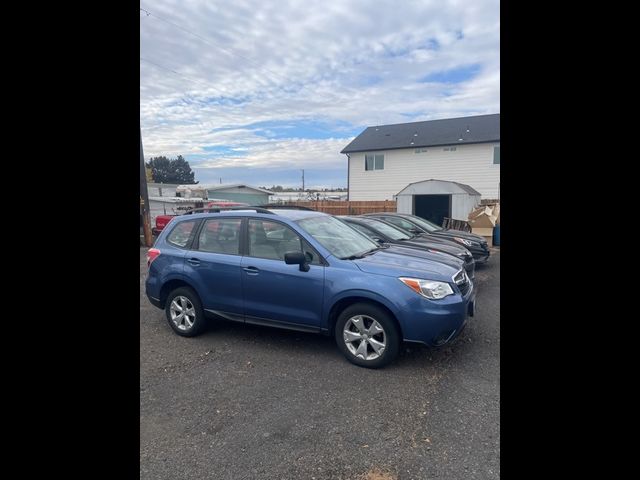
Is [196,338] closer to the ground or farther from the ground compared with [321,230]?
closer to the ground

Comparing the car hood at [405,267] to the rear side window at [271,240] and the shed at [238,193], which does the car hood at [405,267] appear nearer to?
the rear side window at [271,240]

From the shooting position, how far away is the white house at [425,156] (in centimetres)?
2339

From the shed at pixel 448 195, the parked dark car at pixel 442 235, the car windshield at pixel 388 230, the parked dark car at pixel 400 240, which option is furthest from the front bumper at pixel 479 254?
the shed at pixel 448 195

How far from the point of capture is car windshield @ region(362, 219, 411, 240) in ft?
27.1

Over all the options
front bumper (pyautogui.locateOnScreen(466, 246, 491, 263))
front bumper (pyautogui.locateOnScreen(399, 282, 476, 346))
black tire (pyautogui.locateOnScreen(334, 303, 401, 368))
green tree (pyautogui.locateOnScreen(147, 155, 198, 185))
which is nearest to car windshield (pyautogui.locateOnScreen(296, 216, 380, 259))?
black tire (pyautogui.locateOnScreen(334, 303, 401, 368))

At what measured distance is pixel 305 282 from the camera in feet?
14.0

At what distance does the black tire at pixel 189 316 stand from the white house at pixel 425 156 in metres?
21.6

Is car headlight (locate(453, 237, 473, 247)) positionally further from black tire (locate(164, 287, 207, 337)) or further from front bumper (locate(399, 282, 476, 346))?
black tire (locate(164, 287, 207, 337))

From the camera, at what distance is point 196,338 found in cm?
510

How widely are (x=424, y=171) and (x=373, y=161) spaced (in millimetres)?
3645

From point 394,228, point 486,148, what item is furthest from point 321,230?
point 486,148
